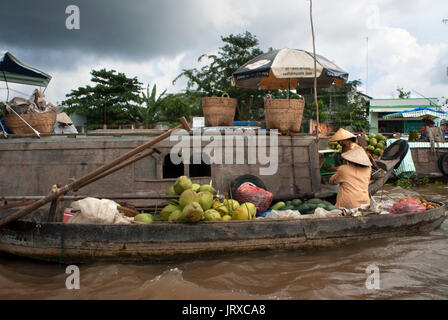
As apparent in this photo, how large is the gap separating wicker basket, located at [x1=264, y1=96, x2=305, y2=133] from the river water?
2.29m

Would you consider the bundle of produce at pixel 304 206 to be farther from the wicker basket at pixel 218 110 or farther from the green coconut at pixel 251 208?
the wicker basket at pixel 218 110

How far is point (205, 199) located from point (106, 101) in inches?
691

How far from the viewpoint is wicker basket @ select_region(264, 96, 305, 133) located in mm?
5590

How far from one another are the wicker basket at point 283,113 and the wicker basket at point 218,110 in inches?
27.8

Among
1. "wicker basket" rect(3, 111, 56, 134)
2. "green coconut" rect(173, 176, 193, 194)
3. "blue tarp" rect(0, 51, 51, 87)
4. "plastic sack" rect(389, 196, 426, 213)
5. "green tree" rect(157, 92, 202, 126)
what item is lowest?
"plastic sack" rect(389, 196, 426, 213)

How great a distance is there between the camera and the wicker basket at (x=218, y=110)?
5793 millimetres

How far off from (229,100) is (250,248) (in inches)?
113

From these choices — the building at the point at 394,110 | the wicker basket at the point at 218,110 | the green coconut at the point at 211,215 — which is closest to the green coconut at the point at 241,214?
the green coconut at the point at 211,215

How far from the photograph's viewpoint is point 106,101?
64.1 ft

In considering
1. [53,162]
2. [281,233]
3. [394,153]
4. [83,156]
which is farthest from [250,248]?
[394,153]

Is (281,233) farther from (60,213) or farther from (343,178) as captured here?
(60,213)

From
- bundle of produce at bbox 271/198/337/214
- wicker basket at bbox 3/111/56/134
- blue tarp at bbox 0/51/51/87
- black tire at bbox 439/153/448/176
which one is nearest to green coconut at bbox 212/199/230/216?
bundle of produce at bbox 271/198/337/214

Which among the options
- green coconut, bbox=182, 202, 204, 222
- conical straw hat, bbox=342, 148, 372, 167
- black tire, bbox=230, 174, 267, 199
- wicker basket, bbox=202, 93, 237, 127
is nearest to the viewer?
green coconut, bbox=182, 202, 204, 222

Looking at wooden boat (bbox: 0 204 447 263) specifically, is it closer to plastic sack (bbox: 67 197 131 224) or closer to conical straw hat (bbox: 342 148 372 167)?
plastic sack (bbox: 67 197 131 224)
